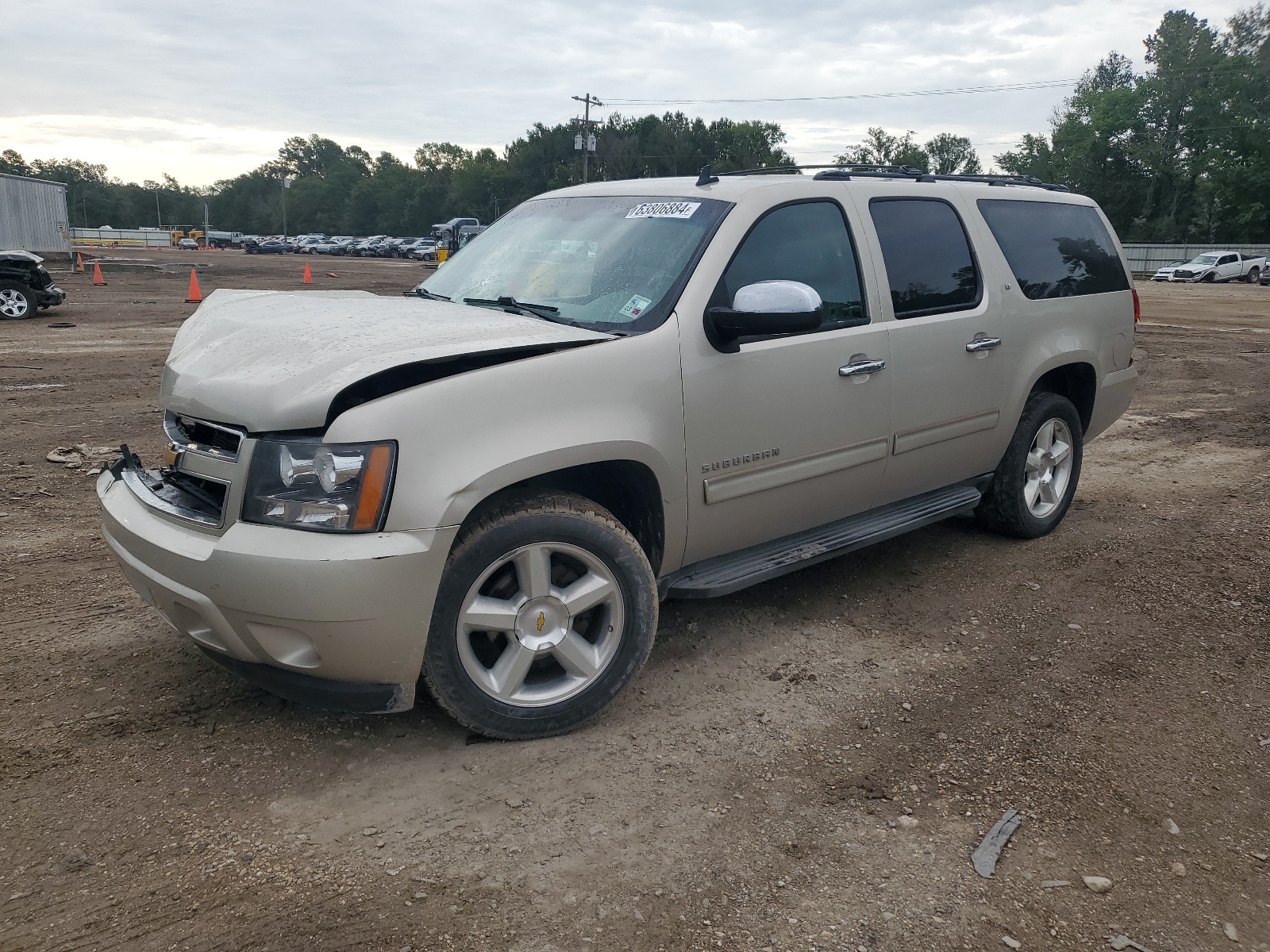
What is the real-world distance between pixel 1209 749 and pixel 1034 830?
2.97 feet

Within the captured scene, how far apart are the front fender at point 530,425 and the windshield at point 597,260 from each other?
0.77 ft

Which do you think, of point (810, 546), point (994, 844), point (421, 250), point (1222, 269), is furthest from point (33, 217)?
point (1222, 269)

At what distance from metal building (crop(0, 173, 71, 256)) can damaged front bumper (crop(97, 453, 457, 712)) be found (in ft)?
122

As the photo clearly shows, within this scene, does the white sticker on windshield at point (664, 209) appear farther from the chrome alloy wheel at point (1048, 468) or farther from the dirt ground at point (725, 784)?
the chrome alloy wheel at point (1048, 468)

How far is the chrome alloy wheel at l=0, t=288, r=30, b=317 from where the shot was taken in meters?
15.6

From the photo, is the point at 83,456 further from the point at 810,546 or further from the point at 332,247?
the point at 332,247

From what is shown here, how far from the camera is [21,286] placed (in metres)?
15.7

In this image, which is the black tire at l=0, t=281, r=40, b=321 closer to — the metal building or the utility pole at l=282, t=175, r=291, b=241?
the metal building

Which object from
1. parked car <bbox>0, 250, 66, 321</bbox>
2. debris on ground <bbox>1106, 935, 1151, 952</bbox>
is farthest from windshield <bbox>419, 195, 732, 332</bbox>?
parked car <bbox>0, 250, 66, 321</bbox>

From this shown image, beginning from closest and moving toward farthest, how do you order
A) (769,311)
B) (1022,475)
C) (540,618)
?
(540,618), (769,311), (1022,475)

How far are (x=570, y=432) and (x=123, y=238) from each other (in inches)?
3665

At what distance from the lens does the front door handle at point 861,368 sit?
3854 mm

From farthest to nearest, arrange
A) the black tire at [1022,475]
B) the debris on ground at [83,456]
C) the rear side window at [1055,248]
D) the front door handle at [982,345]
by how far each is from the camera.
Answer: the debris on ground at [83,456], the black tire at [1022,475], the rear side window at [1055,248], the front door handle at [982,345]

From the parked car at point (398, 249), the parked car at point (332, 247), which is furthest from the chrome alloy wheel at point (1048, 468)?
the parked car at point (332, 247)
